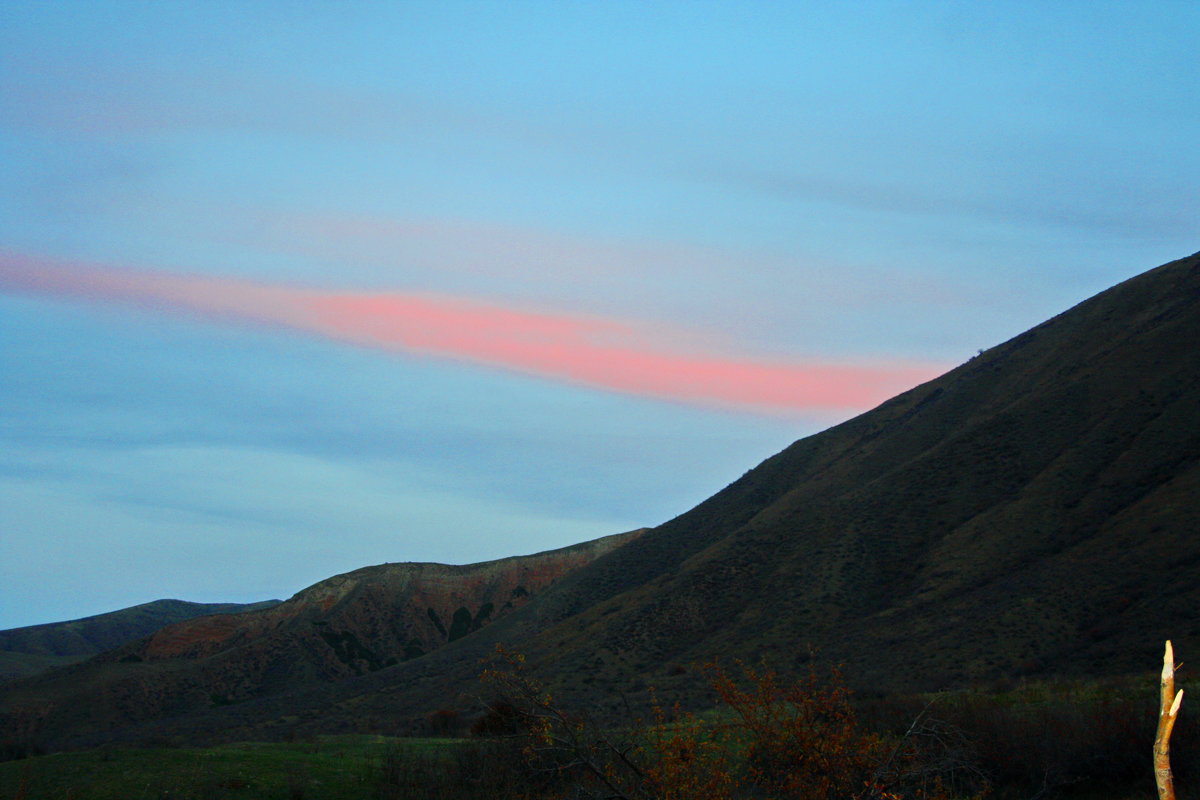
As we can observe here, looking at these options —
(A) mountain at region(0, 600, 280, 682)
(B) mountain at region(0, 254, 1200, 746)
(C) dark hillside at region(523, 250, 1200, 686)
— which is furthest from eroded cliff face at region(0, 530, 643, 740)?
(A) mountain at region(0, 600, 280, 682)

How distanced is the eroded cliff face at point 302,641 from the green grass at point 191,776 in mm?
55220

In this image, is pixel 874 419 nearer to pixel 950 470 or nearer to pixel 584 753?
pixel 950 470

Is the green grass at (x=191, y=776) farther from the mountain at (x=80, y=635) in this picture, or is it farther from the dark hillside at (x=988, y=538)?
the mountain at (x=80, y=635)

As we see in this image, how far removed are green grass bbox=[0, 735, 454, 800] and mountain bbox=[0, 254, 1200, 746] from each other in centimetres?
1770

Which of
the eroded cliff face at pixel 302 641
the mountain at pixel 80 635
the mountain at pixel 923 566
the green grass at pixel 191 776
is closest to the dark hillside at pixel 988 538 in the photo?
the mountain at pixel 923 566

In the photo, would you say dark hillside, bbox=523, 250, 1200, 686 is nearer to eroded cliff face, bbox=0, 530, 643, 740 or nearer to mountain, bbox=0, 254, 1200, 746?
mountain, bbox=0, 254, 1200, 746

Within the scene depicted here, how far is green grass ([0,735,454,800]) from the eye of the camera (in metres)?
16.9

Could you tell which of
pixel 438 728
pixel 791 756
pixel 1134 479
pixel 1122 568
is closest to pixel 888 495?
pixel 1134 479

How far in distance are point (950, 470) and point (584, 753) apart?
52.0 m

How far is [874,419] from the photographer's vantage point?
7869cm

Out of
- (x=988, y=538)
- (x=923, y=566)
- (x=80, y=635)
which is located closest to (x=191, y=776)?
(x=923, y=566)

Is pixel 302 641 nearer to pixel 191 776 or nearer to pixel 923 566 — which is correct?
pixel 923 566

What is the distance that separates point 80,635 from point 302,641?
229 ft

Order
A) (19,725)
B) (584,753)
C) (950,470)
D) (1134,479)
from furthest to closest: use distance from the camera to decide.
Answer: (19,725) < (950,470) < (1134,479) < (584,753)
